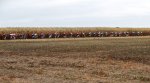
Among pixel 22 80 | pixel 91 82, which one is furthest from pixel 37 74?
pixel 91 82

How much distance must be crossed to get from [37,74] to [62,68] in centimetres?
249

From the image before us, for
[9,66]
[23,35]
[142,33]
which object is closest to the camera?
[9,66]

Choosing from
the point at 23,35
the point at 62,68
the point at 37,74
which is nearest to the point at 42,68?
the point at 62,68

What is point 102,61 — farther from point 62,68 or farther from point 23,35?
point 23,35

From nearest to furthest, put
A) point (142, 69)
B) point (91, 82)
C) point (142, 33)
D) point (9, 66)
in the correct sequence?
1. point (91, 82)
2. point (142, 69)
3. point (9, 66)
4. point (142, 33)

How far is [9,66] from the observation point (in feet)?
73.9

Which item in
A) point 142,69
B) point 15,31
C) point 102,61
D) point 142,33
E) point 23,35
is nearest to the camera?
point 142,69

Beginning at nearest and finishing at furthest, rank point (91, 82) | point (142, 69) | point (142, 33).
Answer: point (91, 82) → point (142, 69) → point (142, 33)

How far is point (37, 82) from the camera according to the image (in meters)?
16.4

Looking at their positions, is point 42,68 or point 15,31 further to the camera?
point 15,31

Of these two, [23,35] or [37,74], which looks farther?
[23,35]

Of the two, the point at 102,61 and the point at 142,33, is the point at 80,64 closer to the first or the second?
the point at 102,61

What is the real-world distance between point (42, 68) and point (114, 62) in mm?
4521

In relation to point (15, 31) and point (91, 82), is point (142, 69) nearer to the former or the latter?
point (91, 82)
